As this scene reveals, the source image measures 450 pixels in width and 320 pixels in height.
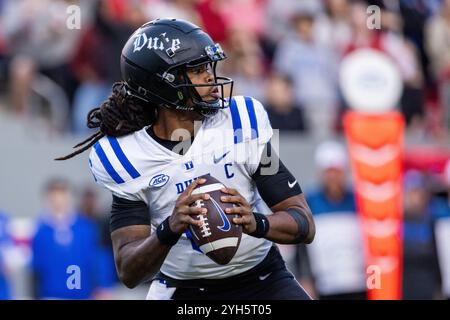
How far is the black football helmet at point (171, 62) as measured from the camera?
4994 mm

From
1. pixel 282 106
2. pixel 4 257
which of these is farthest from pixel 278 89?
pixel 4 257

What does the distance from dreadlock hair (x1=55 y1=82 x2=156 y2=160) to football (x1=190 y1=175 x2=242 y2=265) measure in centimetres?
58

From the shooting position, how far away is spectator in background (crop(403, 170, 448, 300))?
8.51m

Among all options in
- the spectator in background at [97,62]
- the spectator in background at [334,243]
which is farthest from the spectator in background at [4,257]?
the spectator in background at [334,243]

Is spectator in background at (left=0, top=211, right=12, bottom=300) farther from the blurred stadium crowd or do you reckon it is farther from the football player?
the football player

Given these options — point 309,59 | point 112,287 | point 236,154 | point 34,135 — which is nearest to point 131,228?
point 236,154

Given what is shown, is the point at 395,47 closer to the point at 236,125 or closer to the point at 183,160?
the point at 236,125

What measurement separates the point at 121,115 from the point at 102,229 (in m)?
4.26

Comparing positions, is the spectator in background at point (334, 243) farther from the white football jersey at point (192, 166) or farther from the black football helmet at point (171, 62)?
the black football helmet at point (171, 62)

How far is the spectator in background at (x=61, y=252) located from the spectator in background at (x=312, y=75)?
259 cm

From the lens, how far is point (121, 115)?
511 cm

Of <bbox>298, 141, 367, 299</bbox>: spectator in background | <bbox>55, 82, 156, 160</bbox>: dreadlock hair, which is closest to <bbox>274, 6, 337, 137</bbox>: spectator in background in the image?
<bbox>298, 141, 367, 299</bbox>: spectator in background

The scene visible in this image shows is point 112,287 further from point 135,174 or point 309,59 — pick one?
point 135,174
